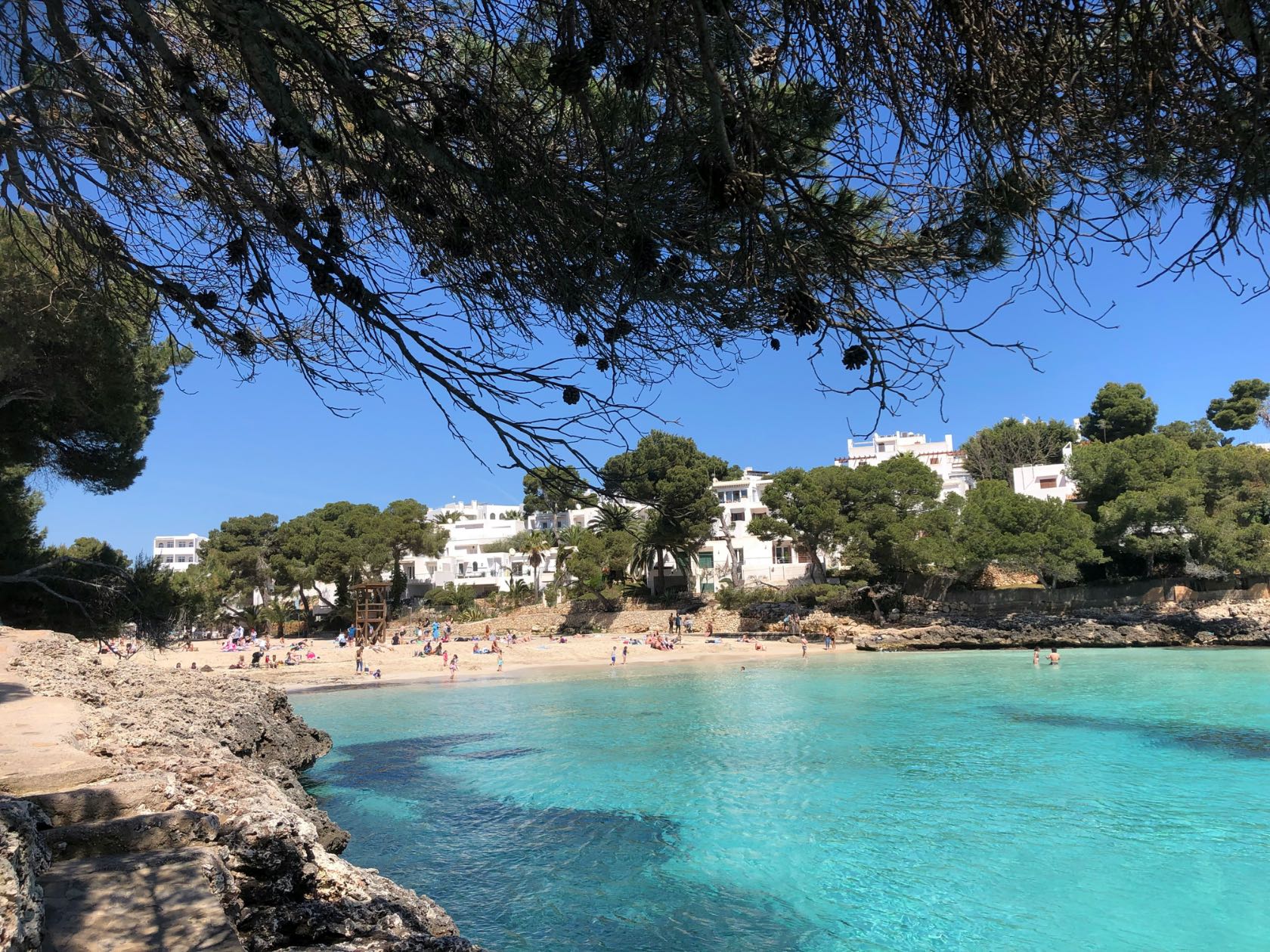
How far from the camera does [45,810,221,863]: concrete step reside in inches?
144

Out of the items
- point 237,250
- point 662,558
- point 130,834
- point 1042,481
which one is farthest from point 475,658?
point 1042,481

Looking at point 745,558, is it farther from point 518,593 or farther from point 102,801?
point 102,801

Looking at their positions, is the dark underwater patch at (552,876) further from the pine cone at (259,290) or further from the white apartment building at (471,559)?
the white apartment building at (471,559)

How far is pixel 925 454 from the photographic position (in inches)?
2352

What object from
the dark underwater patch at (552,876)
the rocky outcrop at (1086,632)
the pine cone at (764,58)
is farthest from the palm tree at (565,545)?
the pine cone at (764,58)

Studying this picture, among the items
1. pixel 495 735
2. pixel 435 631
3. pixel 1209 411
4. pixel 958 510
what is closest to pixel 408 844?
pixel 495 735

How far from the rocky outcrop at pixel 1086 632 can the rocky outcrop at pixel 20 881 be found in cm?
3280

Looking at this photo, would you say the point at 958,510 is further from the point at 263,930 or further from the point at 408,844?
the point at 263,930

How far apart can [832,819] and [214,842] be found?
802 centimetres

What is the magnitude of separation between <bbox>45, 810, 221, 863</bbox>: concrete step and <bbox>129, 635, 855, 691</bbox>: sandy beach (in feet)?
78.1

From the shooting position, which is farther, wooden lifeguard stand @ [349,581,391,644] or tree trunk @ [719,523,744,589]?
tree trunk @ [719,523,744,589]

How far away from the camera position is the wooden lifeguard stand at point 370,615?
3553cm

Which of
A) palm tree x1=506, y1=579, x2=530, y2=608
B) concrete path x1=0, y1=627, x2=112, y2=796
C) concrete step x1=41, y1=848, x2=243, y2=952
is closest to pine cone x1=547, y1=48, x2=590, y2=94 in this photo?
concrete step x1=41, y1=848, x2=243, y2=952

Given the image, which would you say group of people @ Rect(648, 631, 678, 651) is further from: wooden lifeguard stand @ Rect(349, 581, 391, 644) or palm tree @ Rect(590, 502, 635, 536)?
palm tree @ Rect(590, 502, 635, 536)
